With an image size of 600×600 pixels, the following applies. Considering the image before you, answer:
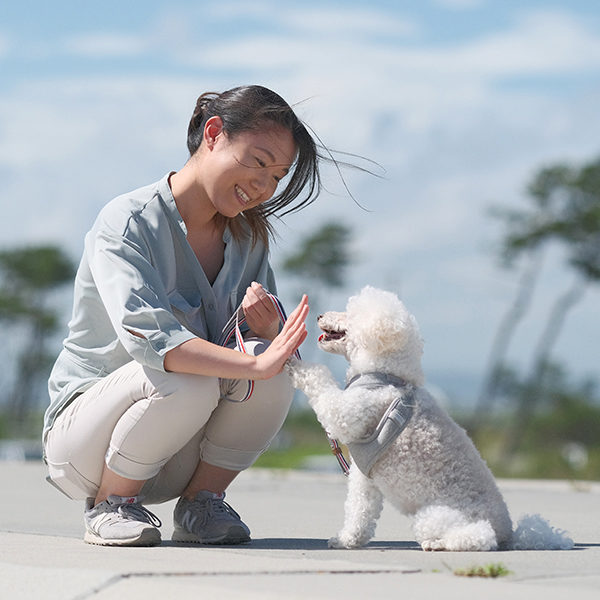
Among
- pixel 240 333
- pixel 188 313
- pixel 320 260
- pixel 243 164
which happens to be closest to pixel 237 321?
pixel 240 333

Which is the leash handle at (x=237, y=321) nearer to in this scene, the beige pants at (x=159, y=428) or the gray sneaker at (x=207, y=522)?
the beige pants at (x=159, y=428)

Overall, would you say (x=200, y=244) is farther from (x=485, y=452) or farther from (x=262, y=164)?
(x=485, y=452)

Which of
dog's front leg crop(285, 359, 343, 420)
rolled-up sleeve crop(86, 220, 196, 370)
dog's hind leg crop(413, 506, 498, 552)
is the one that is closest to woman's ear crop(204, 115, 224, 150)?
rolled-up sleeve crop(86, 220, 196, 370)

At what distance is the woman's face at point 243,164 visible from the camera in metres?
3.97

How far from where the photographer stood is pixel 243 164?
3973 millimetres

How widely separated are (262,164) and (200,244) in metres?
0.45

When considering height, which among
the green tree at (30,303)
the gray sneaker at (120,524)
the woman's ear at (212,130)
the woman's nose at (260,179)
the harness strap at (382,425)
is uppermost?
the woman's ear at (212,130)

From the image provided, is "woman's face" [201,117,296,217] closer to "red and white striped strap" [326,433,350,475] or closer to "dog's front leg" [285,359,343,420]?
"dog's front leg" [285,359,343,420]

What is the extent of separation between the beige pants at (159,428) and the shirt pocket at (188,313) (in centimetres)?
26

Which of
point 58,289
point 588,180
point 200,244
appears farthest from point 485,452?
point 200,244

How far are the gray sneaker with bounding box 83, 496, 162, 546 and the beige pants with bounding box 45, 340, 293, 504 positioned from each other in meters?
0.12

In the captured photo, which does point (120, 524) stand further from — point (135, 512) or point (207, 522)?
point (207, 522)

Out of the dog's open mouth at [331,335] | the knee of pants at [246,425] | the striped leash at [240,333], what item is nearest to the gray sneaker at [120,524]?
the knee of pants at [246,425]

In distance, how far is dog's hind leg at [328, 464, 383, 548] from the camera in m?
3.80
